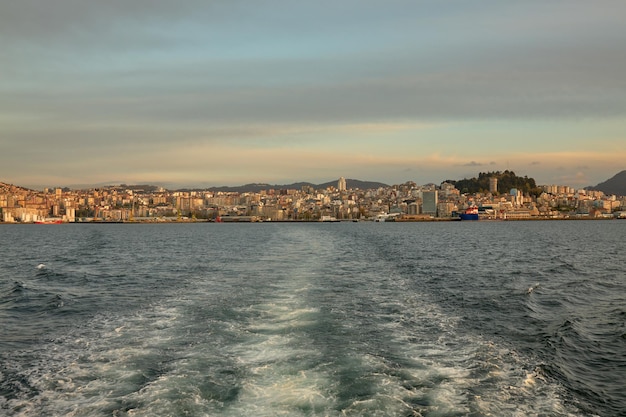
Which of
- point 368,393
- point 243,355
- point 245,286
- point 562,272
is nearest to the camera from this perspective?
point 368,393

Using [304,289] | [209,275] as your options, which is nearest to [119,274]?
[209,275]

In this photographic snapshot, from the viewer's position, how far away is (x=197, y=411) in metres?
8.52

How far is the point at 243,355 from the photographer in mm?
11625

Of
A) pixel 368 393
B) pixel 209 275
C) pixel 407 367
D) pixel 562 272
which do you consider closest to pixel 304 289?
pixel 209 275

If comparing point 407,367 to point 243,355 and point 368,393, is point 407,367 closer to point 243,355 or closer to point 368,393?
point 368,393

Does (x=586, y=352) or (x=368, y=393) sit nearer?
(x=368, y=393)

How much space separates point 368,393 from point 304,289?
11720 millimetres

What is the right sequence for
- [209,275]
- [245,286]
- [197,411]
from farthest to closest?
1. [209,275]
2. [245,286]
3. [197,411]

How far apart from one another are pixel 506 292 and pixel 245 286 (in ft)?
35.5

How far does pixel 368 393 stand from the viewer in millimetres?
9273

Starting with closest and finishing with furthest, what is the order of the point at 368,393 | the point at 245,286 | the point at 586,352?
the point at 368,393, the point at 586,352, the point at 245,286

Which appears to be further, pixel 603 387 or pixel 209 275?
pixel 209 275

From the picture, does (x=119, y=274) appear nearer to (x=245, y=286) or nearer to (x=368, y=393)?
(x=245, y=286)

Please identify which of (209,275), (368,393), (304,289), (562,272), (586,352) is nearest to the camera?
(368,393)
